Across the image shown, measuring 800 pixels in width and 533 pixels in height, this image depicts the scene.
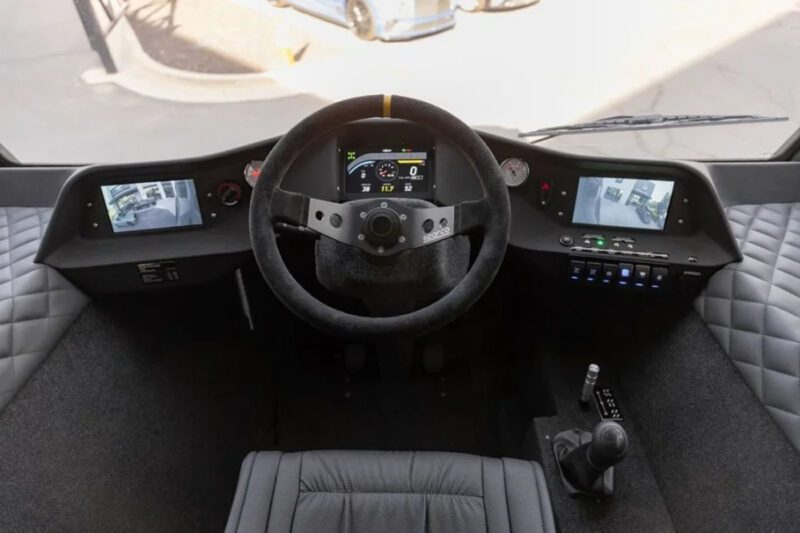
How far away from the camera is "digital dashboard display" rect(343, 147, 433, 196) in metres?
1.51

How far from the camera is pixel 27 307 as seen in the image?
1.49 m

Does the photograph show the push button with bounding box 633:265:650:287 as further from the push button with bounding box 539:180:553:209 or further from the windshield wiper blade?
the windshield wiper blade

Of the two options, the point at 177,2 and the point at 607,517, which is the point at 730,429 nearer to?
the point at 607,517

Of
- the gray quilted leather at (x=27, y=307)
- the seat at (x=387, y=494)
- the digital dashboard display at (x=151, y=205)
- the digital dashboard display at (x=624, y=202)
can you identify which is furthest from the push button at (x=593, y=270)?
the gray quilted leather at (x=27, y=307)

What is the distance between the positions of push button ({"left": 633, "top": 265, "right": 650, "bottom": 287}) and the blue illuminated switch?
1 cm

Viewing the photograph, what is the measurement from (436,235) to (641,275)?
726 mm

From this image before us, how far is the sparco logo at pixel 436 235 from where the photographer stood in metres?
1.16

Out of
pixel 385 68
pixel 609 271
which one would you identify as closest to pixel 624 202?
pixel 609 271

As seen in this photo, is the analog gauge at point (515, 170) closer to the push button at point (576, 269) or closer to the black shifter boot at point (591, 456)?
the push button at point (576, 269)

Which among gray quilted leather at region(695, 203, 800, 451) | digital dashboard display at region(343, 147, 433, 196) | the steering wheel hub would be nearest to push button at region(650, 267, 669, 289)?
gray quilted leather at region(695, 203, 800, 451)

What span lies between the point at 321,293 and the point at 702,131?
51.9 inches

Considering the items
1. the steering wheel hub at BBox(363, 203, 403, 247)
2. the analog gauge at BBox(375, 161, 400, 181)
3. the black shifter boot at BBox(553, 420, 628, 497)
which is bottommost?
the black shifter boot at BBox(553, 420, 628, 497)

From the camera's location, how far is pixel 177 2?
68.7 inches

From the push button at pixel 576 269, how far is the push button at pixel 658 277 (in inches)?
7.2
